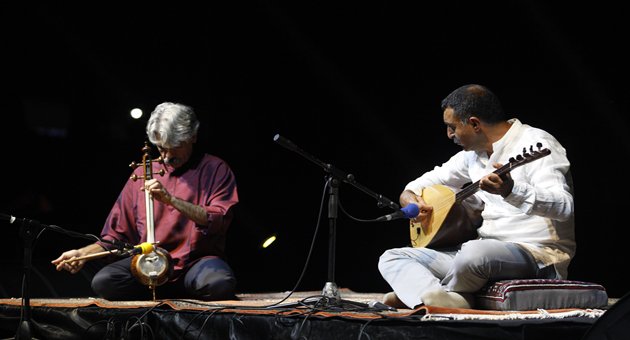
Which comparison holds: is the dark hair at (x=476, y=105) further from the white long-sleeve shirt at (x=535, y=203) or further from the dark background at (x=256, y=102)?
the dark background at (x=256, y=102)

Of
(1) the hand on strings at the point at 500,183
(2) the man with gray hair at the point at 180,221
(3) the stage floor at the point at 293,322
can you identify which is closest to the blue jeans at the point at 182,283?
(2) the man with gray hair at the point at 180,221

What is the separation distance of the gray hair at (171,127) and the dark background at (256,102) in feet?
5.28

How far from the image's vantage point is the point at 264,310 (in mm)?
3049

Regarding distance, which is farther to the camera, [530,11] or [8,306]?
[530,11]

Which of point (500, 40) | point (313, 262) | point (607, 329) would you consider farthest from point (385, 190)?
point (607, 329)

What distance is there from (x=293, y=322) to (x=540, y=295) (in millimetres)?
1028

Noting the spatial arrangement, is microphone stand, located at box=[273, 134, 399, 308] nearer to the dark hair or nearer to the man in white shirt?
the man in white shirt

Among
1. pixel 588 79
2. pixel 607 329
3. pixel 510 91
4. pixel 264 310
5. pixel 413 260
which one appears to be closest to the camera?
pixel 607 329

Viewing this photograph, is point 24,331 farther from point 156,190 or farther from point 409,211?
point 409,211

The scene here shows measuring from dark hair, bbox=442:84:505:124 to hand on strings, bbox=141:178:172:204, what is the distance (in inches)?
59.5

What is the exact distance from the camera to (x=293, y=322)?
2895mm

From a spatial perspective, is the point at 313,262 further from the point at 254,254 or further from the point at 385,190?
→ the point at 385,190

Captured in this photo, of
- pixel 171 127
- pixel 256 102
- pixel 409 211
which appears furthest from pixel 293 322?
pixel 256 102

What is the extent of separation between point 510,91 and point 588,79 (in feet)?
1.66
